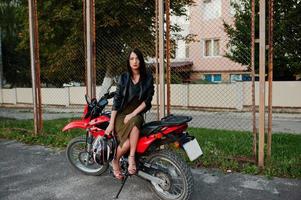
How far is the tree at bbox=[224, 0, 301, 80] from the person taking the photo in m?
14.9

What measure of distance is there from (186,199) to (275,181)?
1518 millimetres

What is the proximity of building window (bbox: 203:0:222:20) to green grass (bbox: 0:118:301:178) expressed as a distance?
2.96 m

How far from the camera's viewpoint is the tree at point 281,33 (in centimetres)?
1489

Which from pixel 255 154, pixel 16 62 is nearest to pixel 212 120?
pixel 255 154

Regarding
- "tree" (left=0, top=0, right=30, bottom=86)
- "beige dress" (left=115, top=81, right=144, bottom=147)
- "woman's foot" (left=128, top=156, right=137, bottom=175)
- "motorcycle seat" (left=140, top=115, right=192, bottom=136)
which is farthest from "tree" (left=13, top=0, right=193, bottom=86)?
"tree" (left=0, top=0, right=30, bottom=86)

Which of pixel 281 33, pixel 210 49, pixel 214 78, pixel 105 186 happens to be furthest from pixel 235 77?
pixel 105 186

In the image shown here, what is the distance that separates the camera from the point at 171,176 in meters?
4.18

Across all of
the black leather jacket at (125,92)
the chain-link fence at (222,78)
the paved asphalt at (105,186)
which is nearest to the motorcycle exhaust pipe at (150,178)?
the paved asphalt at (105,186)

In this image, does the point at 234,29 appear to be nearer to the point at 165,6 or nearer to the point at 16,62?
the point at 165,6

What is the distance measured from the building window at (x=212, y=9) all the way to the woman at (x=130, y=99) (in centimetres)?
471

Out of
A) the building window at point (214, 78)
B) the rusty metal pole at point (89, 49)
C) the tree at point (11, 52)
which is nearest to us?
the rusty metal pole at point (89, 49)

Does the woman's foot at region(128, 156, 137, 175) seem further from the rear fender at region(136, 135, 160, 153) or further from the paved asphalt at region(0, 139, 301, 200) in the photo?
the paved asphalt at region(0, 139, 301, 200)

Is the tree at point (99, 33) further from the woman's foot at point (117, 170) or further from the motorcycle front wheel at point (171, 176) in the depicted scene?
the motorcycle front wheel at point (171, 176)

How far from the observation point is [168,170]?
→ 4.19 m
